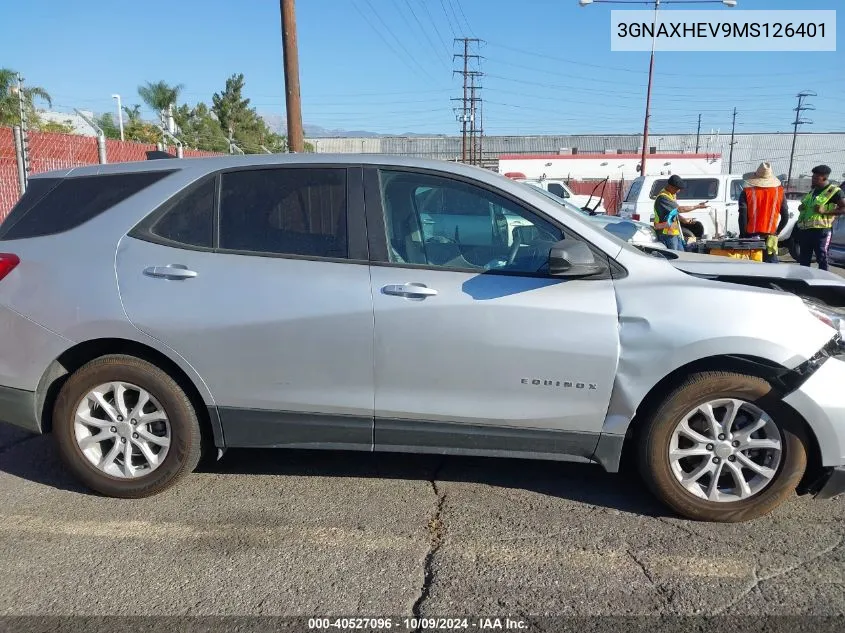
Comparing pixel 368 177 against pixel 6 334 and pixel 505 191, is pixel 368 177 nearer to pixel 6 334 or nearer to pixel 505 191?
pixel 505 191

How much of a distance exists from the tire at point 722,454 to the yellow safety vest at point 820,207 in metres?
6.32

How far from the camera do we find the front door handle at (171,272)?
3.50 metres

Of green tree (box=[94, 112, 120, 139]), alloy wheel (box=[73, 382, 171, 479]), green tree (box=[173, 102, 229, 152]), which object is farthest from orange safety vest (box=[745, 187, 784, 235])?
green tree (box=[94, 112, 120, 139])

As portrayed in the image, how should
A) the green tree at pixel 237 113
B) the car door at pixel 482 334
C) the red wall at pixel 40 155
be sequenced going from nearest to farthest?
→ the car door at pixel 482 334, the red wall at pixel 40 155, the green tree at pixel 237 113

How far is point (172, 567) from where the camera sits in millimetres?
3047

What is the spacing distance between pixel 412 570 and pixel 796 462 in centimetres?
187

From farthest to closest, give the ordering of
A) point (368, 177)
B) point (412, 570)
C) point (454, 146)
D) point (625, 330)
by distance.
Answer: point (454, 146), point (368, 177), point (625, 330), point (412, 570)

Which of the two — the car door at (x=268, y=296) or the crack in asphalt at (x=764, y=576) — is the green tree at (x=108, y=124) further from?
the crack in asphalt at (x=764, y=576)

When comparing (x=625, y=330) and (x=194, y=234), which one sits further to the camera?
(x=194, y=234)

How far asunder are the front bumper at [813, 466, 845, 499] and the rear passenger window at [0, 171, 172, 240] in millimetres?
3632

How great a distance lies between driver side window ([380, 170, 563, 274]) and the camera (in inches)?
136

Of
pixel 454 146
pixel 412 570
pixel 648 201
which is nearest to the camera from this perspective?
pixel 412 570

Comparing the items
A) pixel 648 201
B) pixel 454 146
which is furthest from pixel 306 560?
pixel 454 146

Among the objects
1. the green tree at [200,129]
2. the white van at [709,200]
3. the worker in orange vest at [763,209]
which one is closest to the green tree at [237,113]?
the green tree at [200,129]
